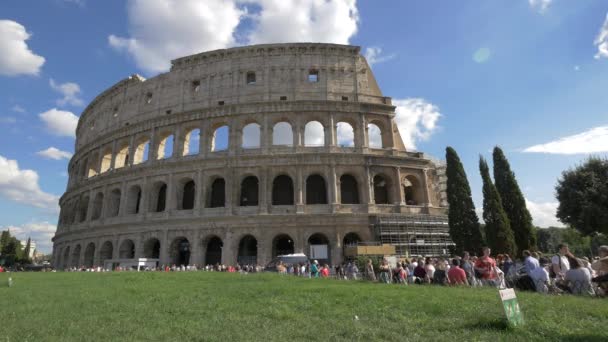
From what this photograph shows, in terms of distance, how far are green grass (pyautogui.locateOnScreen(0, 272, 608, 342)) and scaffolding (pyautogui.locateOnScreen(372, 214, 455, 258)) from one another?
18156mm

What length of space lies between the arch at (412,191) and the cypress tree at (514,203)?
6357 mm

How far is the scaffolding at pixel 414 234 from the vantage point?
27562 millimetres

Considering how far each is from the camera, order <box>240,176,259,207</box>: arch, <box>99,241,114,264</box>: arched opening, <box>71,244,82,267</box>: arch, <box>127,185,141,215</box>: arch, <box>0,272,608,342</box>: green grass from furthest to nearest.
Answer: <box>71,244,82,267</box>: arch < <box>127,185,141,215</box>: arch < <box>99,241,114,264</box>: arched opening < <box>240,176,259,207</box>: arch < <box>0,272,608,342</box>: green grass

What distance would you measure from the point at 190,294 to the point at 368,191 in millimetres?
20360

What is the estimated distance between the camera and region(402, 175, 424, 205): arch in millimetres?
31109

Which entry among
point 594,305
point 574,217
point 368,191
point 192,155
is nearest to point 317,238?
point 368,191

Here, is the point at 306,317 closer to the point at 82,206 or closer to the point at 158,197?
the point at 158,197

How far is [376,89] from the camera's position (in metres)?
34.4

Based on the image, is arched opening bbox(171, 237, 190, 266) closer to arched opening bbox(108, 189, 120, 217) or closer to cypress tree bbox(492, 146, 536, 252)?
arched opening bbox(108, 189, 120, 217)

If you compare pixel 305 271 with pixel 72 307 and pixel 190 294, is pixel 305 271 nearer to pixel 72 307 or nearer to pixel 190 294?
pixel 190 294

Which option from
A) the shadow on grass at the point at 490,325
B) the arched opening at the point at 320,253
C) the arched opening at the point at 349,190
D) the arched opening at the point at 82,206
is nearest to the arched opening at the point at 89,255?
the arched opening at the point at 82,206

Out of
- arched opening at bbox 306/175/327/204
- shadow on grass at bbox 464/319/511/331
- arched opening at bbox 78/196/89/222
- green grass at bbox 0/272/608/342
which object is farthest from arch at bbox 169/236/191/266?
shadow on grass at bbox 464/319/511/331

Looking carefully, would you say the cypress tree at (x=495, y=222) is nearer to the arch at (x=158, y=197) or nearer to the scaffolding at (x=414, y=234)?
the scaffolding at (x=414, y=234)

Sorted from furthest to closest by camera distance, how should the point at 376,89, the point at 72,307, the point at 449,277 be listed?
the point at 376,89 < the point at 449,277 < the point at 72,307
